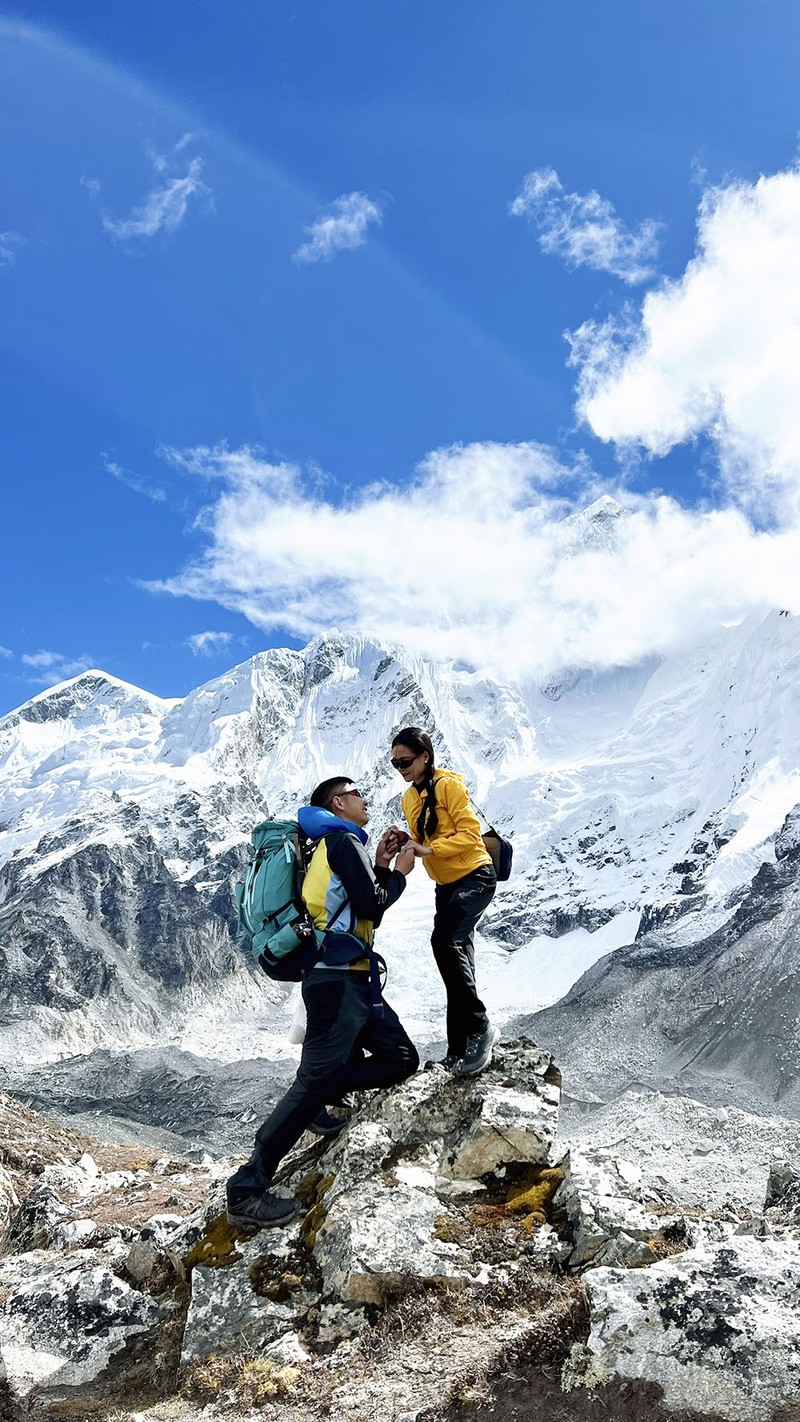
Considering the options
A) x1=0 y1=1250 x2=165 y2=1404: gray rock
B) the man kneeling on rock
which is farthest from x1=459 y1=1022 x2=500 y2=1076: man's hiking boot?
x1=0 y1=1250 x2=165 y2=1404: gray rock

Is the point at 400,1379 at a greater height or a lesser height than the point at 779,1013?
greater

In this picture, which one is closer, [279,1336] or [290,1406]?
[290,1406]

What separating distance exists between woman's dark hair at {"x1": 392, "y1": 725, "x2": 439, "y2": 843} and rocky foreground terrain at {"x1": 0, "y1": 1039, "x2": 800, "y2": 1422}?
2204 mm

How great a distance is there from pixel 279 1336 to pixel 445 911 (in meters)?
3.50

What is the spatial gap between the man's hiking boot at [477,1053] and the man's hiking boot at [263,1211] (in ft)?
6.01

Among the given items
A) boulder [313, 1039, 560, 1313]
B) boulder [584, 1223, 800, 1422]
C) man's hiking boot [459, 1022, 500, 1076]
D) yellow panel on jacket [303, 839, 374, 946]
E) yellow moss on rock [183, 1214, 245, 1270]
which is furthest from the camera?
man's hiking boot [459, 1022, 500, 1076]

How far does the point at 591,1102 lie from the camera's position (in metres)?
83.1

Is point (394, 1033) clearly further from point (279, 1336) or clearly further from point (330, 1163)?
point (279, 1336)

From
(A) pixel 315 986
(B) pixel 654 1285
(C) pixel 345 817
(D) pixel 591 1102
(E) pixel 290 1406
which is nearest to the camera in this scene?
(B) pixel 654 1285

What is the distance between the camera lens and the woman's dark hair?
8562 mm

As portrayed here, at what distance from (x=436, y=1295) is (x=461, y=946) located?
2.97 meters

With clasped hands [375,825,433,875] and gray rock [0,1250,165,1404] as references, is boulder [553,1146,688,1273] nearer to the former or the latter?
clasped hands [375,825,433,875]

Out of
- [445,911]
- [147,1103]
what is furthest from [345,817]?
[147,1103]

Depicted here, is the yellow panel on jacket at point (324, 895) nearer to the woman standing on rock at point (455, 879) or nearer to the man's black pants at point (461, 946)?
the woman standing on rock at point (455, 879)
